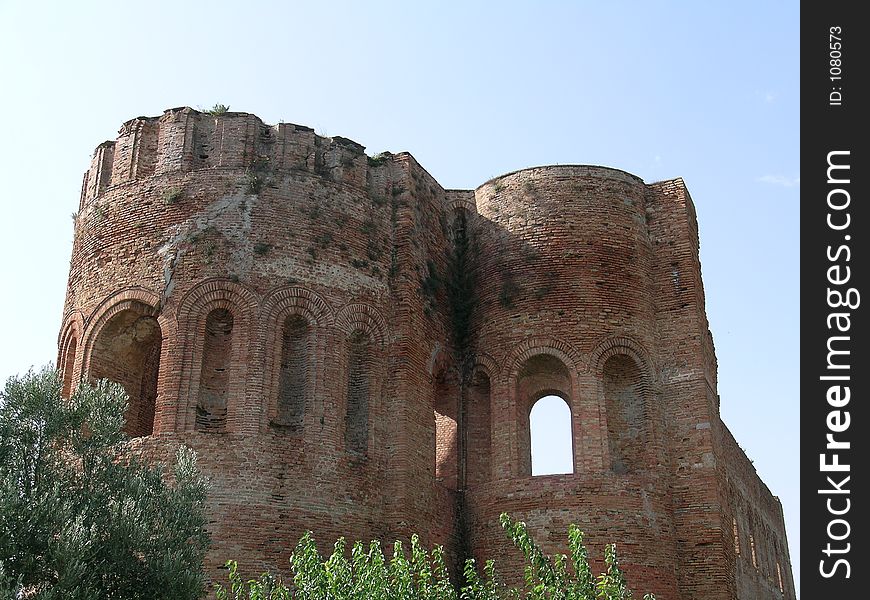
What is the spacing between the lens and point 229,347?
16844mm

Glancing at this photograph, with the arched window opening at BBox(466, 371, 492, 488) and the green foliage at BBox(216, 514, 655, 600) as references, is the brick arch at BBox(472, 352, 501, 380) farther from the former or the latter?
the green foliage at BBox(216, 514, 655, 600)

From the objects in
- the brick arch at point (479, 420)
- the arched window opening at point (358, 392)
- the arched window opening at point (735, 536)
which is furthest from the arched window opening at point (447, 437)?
the arched window opening at point (735, 536)

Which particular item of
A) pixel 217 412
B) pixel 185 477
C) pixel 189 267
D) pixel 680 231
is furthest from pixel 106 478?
pixel 680 231

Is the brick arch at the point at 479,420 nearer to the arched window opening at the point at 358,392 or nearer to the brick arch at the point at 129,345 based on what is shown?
the arched window opening at the point at 358,392

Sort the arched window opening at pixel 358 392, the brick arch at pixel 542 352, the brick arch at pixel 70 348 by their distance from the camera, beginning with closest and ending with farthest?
1. the arched window opening at pixel 358 392
2. the brick arch at pixel 70 348
3. the brick arch at pixel 542 352

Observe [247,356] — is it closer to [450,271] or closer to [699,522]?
[450,271]

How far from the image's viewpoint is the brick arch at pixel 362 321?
17.2 metres

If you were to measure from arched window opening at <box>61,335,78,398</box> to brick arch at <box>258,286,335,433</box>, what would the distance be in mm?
3257

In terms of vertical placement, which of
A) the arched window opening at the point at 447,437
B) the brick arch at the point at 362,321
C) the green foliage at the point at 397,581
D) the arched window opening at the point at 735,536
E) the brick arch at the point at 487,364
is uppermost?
the brick arch at the point at 362,321

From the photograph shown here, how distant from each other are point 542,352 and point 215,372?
216 inches

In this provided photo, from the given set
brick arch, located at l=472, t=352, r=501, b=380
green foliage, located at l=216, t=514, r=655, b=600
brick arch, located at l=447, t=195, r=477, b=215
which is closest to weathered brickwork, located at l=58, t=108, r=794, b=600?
brick arch, located at l=472, t=352, r=501, b=380

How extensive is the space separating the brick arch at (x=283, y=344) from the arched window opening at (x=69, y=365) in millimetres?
3257

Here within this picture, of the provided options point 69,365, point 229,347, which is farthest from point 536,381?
point 69,365

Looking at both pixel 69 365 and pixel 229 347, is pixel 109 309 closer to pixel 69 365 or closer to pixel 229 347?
pixel 69 365
